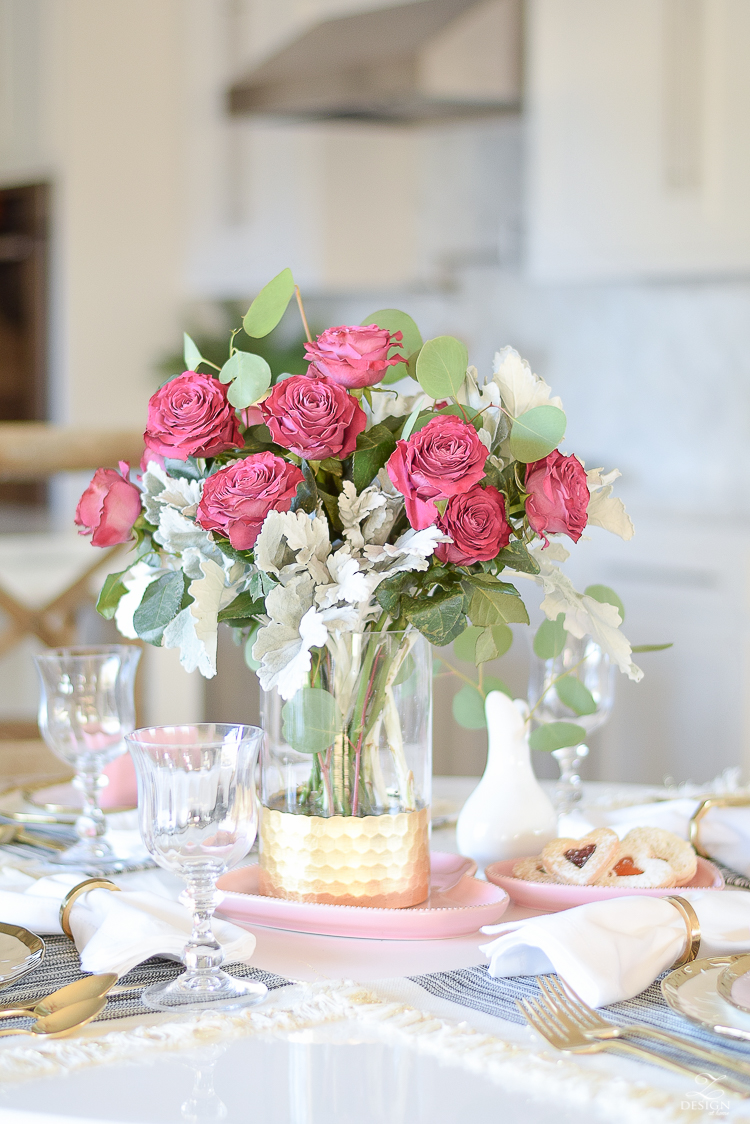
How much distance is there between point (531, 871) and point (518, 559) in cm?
25

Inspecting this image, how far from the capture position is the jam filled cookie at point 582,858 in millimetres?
869

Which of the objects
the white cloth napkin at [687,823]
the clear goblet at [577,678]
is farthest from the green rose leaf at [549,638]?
the white cloth napkin at [687,823]

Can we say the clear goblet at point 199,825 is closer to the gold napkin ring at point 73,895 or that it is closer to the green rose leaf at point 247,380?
the gold napkin ring at point 73,895

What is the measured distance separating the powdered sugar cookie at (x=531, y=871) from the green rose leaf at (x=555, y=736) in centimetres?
12

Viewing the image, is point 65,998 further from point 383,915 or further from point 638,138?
point 638,138

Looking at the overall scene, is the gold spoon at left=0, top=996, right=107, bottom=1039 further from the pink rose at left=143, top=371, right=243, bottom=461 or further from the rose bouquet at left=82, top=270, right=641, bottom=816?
the pink rose at left=143, top=371, right=243, bottom=461

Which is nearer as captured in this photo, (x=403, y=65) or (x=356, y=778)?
(x=356, y=778)

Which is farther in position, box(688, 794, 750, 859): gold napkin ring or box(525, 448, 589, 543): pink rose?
box(688, 794, 750, 859): gold napkin ring

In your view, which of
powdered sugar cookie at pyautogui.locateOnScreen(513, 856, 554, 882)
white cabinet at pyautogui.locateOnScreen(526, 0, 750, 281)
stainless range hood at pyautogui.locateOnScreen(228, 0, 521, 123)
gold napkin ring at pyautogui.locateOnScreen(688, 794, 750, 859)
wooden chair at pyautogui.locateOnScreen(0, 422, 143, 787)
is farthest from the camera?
stainless range hood at pyautogui.locateOnScreen(228, 0, 521, 123)

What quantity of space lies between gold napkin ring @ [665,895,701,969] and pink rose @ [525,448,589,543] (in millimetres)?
239

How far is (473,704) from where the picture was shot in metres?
1.04

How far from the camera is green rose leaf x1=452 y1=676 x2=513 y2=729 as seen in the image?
1.03 meters

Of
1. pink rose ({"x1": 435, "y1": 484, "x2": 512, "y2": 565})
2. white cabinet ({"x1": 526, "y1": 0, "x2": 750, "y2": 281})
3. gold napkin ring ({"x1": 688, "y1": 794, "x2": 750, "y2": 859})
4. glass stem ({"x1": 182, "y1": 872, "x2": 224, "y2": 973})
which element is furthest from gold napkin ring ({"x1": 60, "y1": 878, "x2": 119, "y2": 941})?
white cabinet ({"x1": 526, "y1": 0, "x2": 750, "y2": 281})

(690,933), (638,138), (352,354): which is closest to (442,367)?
(352,354)
